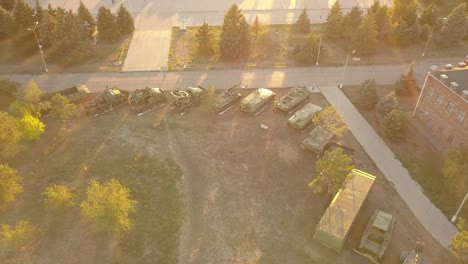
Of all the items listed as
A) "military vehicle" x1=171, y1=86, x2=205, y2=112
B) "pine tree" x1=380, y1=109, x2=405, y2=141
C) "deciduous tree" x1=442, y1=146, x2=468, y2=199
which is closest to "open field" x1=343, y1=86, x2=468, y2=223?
"pine tree" x1=380, y1=109, x2=405, y2=141

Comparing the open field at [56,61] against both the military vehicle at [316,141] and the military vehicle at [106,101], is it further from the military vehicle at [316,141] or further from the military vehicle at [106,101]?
the military vehicle at [316,141]

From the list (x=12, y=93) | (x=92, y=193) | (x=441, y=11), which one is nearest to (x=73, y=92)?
(x=12, y=93)

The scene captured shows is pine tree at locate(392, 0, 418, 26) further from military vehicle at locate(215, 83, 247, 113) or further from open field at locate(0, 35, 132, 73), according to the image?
open field at locate(0, 35, 132, 73)

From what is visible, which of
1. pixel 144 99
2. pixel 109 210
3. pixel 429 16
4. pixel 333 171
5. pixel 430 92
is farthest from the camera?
pixel 429 16

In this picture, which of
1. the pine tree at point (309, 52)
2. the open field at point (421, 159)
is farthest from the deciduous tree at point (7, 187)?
the pine tree at point (309, 52)

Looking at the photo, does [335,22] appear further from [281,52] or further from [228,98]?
[228,98]

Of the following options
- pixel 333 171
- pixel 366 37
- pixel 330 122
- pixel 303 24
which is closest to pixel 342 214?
pixel 333 171

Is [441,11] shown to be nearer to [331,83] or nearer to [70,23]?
[331,83]
